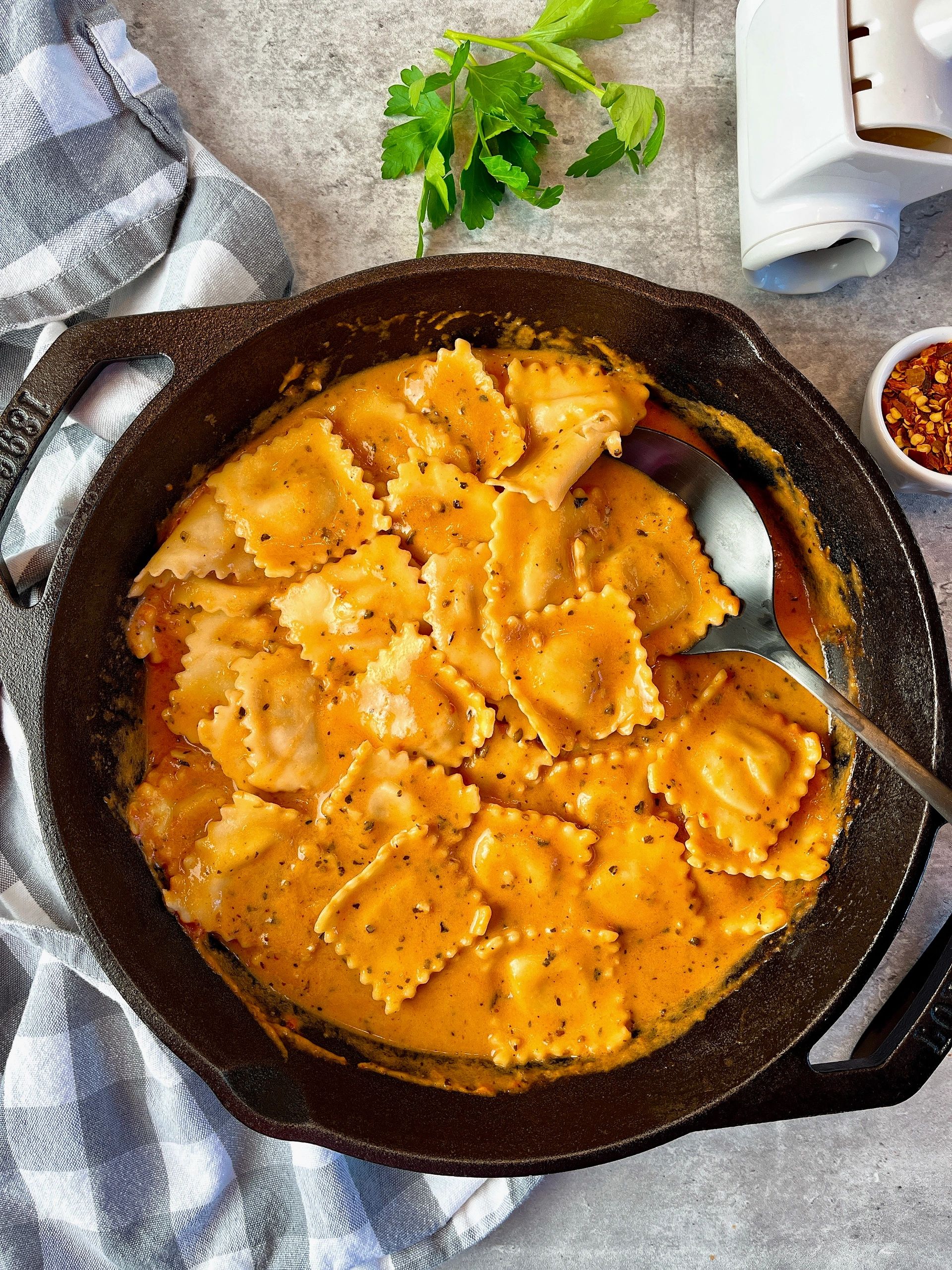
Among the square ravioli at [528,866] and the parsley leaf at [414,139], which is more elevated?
the parsley leaf at [414,139]

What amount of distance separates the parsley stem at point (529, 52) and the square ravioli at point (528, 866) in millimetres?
2218

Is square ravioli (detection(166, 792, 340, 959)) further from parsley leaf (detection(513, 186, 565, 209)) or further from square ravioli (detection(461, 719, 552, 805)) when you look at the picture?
parsley leaf (detection(513, 186, 565, 209))

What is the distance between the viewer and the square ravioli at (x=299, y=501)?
2.92 m

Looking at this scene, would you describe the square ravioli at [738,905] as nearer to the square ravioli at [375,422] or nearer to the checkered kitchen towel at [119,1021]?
the checkered kitchen towel at [119,1021]

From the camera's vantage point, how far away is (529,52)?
2.94m

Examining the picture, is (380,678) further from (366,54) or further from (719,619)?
(366,54)

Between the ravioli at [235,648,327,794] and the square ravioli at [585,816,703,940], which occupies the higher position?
the ravioli at [235,648,327,794]

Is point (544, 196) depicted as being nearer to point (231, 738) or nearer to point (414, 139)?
point (414, 139)

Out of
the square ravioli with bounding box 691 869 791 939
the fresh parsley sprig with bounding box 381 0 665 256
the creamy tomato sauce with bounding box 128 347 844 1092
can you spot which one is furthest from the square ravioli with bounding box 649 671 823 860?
the fresh parsley sprig with bounding box 381 0 665 256

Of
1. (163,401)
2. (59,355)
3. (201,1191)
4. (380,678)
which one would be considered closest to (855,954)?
(380,678)

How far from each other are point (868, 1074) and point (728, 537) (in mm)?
1537

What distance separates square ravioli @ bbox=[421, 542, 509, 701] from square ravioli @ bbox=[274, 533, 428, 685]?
63 millimetres

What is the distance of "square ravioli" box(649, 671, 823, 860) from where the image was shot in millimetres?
2910

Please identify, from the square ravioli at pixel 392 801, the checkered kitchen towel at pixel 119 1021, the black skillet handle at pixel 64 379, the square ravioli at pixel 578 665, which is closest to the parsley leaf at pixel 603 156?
the checkered kitchen towel at pixel 119 1021
